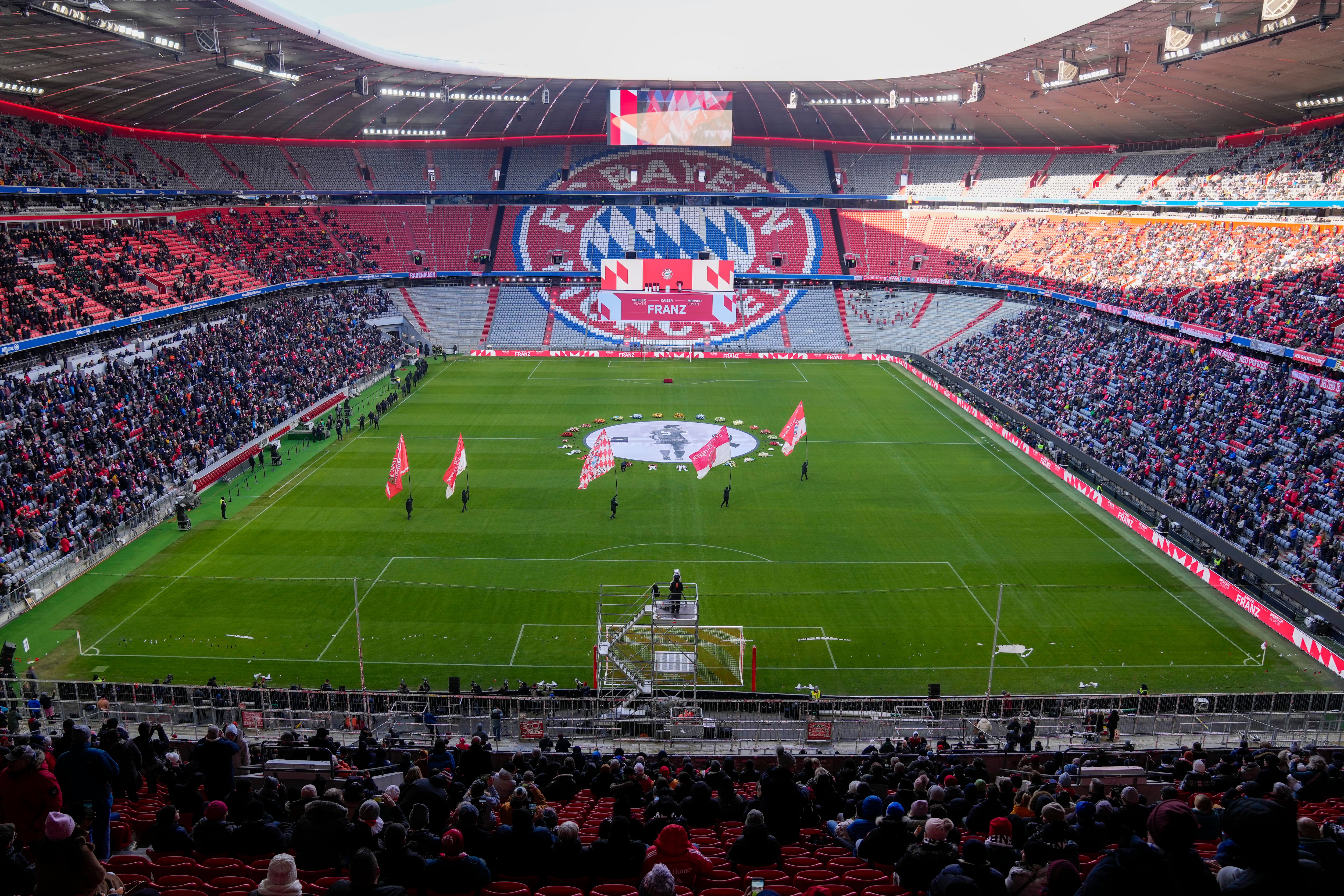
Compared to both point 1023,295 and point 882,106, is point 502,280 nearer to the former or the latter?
point 882,106

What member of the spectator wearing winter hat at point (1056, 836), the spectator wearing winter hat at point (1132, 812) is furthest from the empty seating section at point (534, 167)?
the spectator wearing winter hat at point (1056, 836)

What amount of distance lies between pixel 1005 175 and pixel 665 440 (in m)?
51.2

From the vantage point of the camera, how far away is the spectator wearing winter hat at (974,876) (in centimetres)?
623

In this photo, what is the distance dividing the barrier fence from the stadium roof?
2521cm

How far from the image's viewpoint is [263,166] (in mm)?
73750

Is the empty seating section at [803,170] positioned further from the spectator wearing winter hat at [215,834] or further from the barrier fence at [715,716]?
the spectator wearing winter hat at [215,834]

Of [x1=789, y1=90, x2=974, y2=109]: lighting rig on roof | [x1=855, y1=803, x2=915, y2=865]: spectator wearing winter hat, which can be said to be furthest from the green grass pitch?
[x1=789, y1=90, x2=974, y2=109]: lighting rig on roof

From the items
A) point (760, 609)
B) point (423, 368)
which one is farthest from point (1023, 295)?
point (760, 609)

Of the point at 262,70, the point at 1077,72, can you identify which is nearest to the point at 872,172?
the point at 1077,72

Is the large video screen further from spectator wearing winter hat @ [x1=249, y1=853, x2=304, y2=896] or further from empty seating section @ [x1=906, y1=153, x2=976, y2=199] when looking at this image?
spectator wearing winter hat @ [x1=249, y1=853, x2=304, y2=896]

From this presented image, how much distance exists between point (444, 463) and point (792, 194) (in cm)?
5259

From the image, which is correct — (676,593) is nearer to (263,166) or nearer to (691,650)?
(691,650)

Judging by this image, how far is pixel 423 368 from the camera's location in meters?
59.0

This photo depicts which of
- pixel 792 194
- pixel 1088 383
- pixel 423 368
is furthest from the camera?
pixel 792 194
